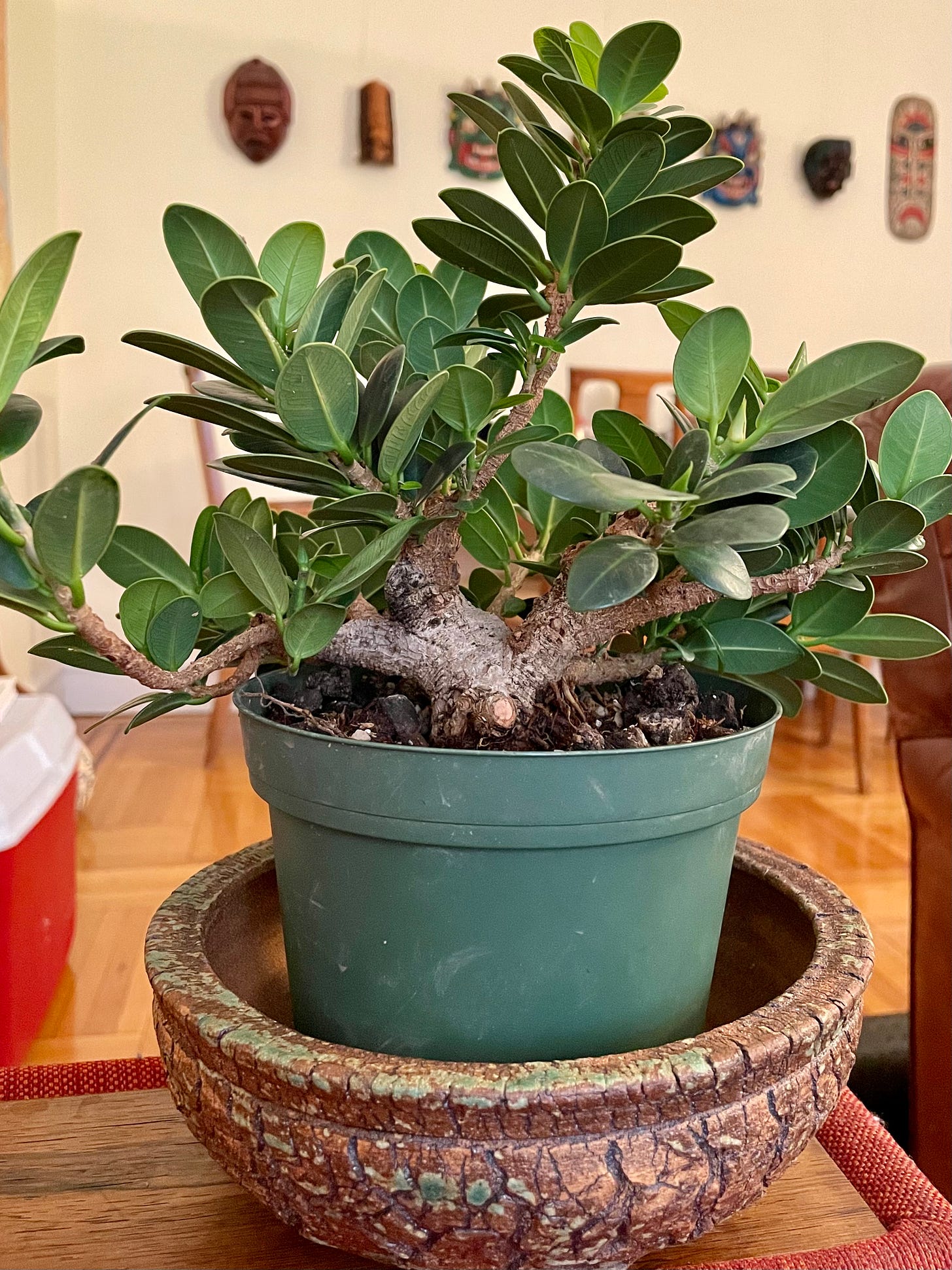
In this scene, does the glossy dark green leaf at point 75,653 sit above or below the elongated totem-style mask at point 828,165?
below

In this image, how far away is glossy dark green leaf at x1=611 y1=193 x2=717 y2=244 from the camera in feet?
1.26

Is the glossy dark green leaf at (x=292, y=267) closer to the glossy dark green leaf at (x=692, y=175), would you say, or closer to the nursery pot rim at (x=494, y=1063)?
the glossy dark green leaf at (x=692, y=175)

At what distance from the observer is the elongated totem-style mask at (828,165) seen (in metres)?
3.69

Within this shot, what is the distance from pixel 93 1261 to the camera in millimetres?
420

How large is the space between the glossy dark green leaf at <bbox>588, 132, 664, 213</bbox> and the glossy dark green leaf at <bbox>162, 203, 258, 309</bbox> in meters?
0.14

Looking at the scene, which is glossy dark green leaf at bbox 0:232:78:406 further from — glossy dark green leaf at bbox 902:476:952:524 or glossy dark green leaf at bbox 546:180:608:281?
Result: glossy dark green leaf at bbox 902:476:952:524

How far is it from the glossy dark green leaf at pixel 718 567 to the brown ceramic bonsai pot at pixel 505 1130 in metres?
0.16

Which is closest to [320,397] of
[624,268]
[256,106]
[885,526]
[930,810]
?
[624,268]

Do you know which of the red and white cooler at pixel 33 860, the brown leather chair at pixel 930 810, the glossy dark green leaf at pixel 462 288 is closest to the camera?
the glossy dark green leaf at pixel 462 288

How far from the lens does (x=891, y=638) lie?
1.60 feet

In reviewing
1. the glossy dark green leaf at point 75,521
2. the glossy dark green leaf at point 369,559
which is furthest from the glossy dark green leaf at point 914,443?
the glossy dark green leaf at point 75,521

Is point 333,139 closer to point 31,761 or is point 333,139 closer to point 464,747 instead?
point 31,761

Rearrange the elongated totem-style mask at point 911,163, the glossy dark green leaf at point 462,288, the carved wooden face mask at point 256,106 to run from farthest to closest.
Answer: the elongated totem-style mask at point 911,163, the carved wooden face mask at point 256,106, the glossy dark green leaf at point 462,288

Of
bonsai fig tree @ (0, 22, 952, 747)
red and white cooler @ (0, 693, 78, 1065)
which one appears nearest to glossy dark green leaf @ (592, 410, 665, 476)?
bonsai fig tree @ (0, 22, 952, 747)
